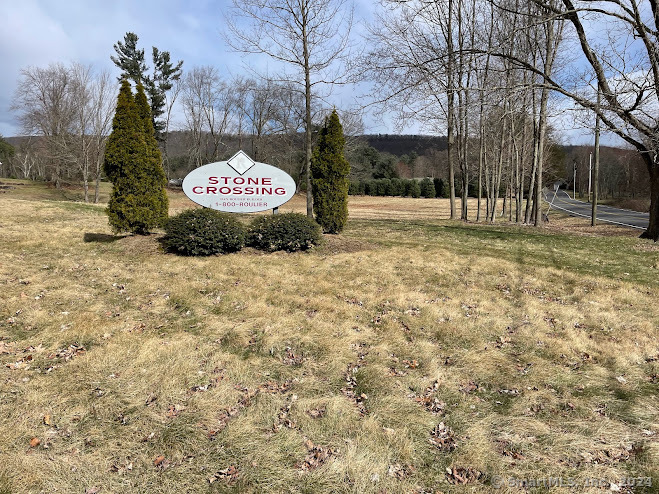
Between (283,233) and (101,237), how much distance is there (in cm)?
458

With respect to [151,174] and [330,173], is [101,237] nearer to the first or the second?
[151,174]

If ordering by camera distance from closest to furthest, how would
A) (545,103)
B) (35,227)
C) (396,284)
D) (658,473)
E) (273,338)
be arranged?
(658,473)
(273,338)
(396,284)
(35,227)
(545,103)

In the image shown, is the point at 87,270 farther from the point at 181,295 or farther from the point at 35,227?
the point at 35,227

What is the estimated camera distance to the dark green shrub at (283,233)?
7.29 metres

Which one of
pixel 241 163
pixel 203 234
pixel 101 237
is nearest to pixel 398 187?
pixel 241 163

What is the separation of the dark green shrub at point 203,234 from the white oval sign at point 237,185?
2.03 feet

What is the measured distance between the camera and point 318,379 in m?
3.07

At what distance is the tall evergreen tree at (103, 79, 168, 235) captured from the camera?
753 cm

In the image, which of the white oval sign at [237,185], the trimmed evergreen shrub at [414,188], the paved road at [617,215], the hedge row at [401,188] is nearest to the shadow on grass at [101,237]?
the white oval sign at [237,185]

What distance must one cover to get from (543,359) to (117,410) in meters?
3.68

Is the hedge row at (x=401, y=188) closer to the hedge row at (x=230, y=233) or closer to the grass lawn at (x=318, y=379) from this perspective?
the hedge row at (x=230, y=233)

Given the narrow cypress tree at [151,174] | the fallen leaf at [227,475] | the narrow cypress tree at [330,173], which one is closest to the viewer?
the fallen leaf at [227,475]

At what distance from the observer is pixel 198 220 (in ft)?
22.6

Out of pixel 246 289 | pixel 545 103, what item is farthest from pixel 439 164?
pixel 246 289
